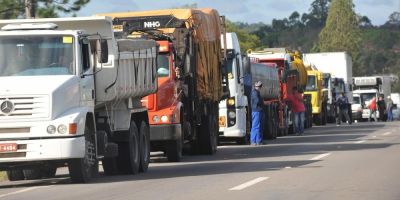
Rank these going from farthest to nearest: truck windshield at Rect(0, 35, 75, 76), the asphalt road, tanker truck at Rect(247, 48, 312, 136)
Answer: tanker truck at Rect(247, 48, 312, 136)
truck windshield at Rect(0, 35, 75, 76)
the asphalt road

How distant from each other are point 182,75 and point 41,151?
763cm

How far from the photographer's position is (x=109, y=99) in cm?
1833

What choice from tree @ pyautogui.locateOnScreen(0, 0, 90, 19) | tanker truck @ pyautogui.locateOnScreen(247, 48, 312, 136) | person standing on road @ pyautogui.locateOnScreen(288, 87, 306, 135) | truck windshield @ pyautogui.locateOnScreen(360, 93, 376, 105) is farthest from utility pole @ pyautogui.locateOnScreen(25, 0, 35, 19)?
truck windshield @ pyautogui.locateOnScreen(360, 93, 376, 105)

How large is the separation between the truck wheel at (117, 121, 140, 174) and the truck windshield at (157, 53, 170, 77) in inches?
128

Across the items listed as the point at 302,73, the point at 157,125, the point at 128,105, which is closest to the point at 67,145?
the point at 128,105

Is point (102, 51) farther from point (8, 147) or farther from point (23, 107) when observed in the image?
point (8, 147)

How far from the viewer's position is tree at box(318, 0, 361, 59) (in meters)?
125

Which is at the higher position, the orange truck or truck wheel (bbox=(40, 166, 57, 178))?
the orange truck

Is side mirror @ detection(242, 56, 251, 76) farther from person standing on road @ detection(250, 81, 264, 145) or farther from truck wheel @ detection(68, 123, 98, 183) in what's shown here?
truck wheel @ detection(68, 123, 98, 183)

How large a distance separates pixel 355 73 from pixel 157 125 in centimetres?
12549

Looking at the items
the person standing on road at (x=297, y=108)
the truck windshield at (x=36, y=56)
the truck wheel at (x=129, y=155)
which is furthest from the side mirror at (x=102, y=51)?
the person standing on road at (x=297, y=108)

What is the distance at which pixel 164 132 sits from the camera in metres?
21.8

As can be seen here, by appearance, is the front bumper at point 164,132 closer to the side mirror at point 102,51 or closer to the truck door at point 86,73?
the truck door at point 86,73

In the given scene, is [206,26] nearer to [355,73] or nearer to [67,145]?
[67,145]
